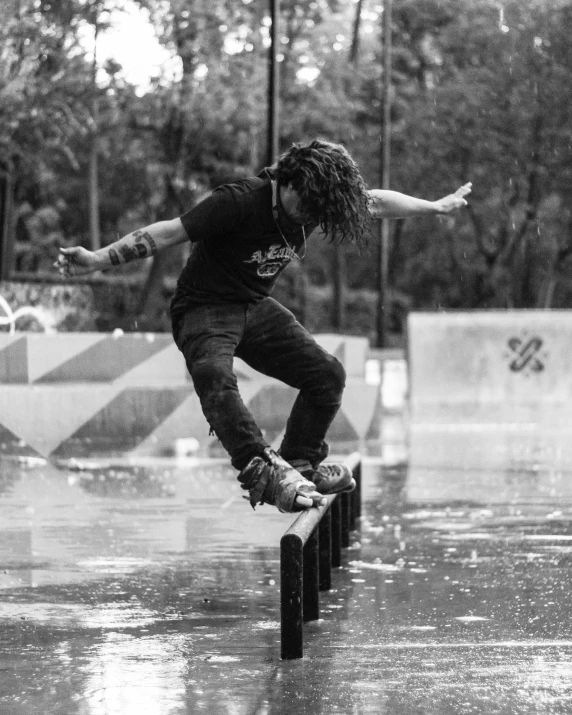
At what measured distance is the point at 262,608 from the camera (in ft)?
17.0

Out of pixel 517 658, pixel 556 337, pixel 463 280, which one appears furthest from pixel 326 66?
pixel 517 658

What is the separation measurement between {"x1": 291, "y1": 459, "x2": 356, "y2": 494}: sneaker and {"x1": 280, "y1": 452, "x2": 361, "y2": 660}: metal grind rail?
0.07 meters

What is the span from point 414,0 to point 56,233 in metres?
12.4

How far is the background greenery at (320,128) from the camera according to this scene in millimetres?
25438

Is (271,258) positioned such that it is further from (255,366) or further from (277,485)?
(277,485)

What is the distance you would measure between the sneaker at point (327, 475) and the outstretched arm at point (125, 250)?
3.79 ft

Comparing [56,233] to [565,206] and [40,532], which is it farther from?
[40,532]

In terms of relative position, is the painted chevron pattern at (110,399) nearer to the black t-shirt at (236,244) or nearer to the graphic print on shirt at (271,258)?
the black t-shirt at (236,244)

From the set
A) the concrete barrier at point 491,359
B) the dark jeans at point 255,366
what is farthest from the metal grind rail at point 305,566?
the concrete barrier at point 491,359

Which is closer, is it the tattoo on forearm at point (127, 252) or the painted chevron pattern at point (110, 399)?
the tattoo on forearm at point (127, 252)

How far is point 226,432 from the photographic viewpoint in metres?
5.31

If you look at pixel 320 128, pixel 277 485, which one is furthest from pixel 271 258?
pixel 320 128

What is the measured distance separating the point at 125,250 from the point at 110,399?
20.3ft

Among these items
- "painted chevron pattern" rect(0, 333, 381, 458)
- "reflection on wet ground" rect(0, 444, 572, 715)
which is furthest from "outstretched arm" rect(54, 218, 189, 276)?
"painted chevron pattern" rect(0, 333, 381, 458)
